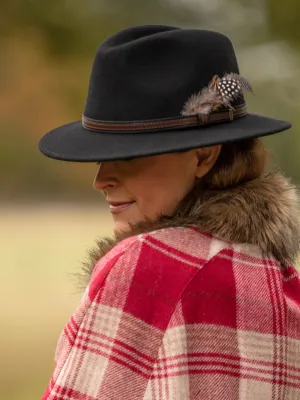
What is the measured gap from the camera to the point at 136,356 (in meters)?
0.80

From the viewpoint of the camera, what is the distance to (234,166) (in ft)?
2.98

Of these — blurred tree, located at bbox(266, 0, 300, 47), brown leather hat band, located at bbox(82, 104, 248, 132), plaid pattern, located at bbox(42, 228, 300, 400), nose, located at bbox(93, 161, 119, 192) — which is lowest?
plaid pattern, located at bbox(42, 228, 300, 400)

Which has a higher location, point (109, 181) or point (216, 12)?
point (216, 12)

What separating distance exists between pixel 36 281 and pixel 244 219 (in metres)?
1.13

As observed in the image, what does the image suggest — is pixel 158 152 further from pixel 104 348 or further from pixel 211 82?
pixel 104 348

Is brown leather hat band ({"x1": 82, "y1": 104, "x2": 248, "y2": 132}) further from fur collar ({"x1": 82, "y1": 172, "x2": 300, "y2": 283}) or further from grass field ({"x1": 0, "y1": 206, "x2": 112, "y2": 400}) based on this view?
grass field ({"x1": 0, "y1": 206, "x2": 112, "y2": 400})

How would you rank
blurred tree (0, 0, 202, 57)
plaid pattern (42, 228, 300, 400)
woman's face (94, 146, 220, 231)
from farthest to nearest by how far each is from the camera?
blurred tree (0, 0, 202, 57) → woman's face (94, 146, 220, 231) → plaid pattern (42, 228, 300, 400)

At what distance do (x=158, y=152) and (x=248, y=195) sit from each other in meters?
0.14

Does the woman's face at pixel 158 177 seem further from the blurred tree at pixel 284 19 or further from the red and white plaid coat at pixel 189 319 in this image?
the blurred tree at pixel 284 19

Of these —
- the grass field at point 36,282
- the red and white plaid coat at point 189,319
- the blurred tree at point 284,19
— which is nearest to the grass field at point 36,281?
the grass field at point 36,282

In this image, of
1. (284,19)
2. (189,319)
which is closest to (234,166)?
(189,319)

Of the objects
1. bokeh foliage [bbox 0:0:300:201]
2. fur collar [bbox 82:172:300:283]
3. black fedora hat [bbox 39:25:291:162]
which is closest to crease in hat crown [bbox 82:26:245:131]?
black fedora hat [bbox 39:25:291:162]

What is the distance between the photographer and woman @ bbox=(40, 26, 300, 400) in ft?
2.65

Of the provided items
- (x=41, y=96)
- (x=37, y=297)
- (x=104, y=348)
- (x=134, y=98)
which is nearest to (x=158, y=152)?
(x=134, y=98)
